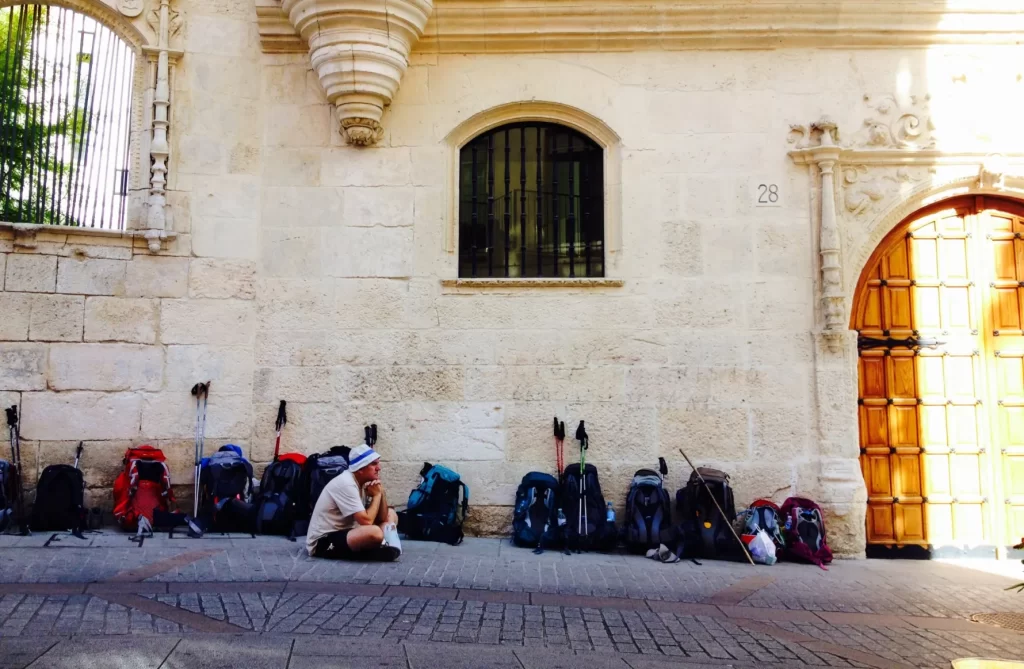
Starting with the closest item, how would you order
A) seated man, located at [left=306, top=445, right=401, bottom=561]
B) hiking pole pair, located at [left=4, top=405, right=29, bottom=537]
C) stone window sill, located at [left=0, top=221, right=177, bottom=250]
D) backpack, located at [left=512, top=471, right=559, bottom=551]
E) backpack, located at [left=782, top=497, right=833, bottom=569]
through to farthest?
seated man, located at [left=306, top=445, right=401, bottom=561], backpack, located at [left=782, top=497, right=833, bottom=569], backpack, located at [left=512, top=471, right=559, bottom=551], hiking pole pair, located at [left=4, top=405, right=29, bottom=537], stone window sill, located at [left=0, top=221, right=177, bottom=250]

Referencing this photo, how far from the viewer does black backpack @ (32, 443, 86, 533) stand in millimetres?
7117

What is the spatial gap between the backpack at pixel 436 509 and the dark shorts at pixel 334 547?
1.10 metres

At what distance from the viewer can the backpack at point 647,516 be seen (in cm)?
710

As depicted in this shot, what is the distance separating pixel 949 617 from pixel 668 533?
2285mm

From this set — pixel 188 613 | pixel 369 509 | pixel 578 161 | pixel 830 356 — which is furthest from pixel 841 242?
pixel 188 613

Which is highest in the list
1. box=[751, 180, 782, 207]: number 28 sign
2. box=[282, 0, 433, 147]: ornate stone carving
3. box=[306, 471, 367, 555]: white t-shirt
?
box=[282, 0, 433, 147]: ornate stone carving

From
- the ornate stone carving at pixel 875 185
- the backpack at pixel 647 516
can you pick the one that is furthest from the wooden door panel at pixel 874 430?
the backpack at pixel 647 516

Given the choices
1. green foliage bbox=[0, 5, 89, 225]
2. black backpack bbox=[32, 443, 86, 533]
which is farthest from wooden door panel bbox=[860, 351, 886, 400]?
green foliage bbox=[0, 5, 89, 225]

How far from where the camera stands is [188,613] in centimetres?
485

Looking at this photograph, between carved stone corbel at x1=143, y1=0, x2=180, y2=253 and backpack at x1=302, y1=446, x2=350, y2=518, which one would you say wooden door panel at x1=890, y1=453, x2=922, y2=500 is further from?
carved stone corbel at x1=143, y1=0, x2=180, y2=253

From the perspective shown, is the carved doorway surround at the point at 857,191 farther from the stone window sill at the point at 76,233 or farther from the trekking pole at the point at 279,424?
the stone window sill at the point at 76,233

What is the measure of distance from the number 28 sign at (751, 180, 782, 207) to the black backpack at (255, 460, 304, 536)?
5142 millimetres

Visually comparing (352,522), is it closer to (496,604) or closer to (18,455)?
(496,604)

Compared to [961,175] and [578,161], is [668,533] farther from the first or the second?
[961,175]
